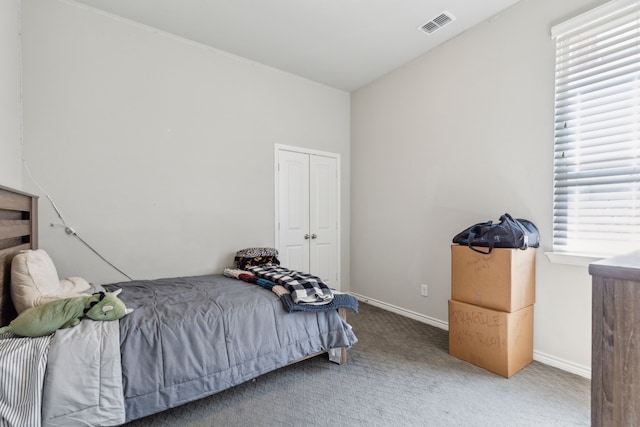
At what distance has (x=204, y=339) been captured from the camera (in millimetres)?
1838

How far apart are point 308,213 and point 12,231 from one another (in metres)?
2.78

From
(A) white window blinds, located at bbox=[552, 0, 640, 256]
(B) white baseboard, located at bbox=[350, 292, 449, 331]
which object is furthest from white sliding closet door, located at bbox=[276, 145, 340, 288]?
(A) white window blinds, located at bbox=[552, 0, 640, 256]

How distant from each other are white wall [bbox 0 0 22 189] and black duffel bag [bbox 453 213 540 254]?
3414mm

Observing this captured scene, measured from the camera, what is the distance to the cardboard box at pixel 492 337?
2.17 m

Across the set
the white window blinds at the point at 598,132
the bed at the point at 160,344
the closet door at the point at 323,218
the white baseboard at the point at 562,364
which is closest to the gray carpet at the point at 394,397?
the white baseboard at the point at 562,364

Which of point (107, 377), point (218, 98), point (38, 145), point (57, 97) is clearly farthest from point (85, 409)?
point (218, 98)

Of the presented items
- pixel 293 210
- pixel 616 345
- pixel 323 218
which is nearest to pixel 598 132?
pixel 616 345

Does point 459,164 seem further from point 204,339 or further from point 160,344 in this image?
point 160,344

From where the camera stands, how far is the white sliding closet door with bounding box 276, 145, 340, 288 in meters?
3.79

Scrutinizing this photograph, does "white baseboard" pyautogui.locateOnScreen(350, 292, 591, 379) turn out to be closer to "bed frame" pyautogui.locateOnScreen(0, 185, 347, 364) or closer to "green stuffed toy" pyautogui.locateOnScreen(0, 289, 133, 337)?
"bed frame" pyautogui.locateOnScreen(0, 185, 347, 364)

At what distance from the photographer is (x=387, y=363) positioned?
239cm

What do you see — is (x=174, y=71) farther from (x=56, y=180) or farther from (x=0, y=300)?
(x=0, y=300)

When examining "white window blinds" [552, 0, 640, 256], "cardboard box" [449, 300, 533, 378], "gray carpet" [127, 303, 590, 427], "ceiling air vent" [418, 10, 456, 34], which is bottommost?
"gray carpet" [127, 303, 590, 427]

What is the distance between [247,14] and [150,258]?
2.48 metres
